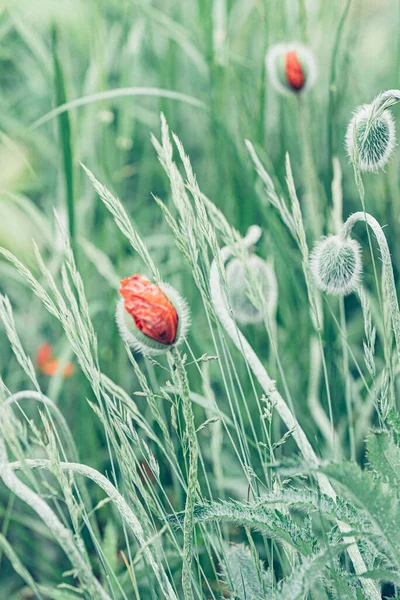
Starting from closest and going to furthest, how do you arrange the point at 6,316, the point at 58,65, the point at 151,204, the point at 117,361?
the point at 6,316 → the point at 58,65 → the point at 117,361 → the point at 151,204

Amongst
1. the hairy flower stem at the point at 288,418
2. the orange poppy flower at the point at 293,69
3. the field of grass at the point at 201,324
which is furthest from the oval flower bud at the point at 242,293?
the orange poppy flower at the point at 293,69

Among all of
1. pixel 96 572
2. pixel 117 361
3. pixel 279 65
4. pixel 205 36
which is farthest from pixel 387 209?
pixel 96 572

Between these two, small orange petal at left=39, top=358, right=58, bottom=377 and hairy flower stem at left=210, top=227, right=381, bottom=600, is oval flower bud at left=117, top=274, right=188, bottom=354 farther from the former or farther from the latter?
small orange petal at left=39, top=358, right=58, bottom=377

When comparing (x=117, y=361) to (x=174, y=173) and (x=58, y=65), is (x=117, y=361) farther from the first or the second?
(x=174, y=173)

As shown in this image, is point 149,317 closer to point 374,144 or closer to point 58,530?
point 58,530

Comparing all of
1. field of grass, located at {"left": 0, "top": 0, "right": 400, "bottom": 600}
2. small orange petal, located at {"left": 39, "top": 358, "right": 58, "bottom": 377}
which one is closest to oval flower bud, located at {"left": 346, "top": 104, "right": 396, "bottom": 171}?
field of grass, located at {"left": 0, "top": 0, "right": 400, "bottom": 600}

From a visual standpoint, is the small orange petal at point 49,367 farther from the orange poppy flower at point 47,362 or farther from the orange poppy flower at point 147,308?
the orange poppy flower at point 147,308
